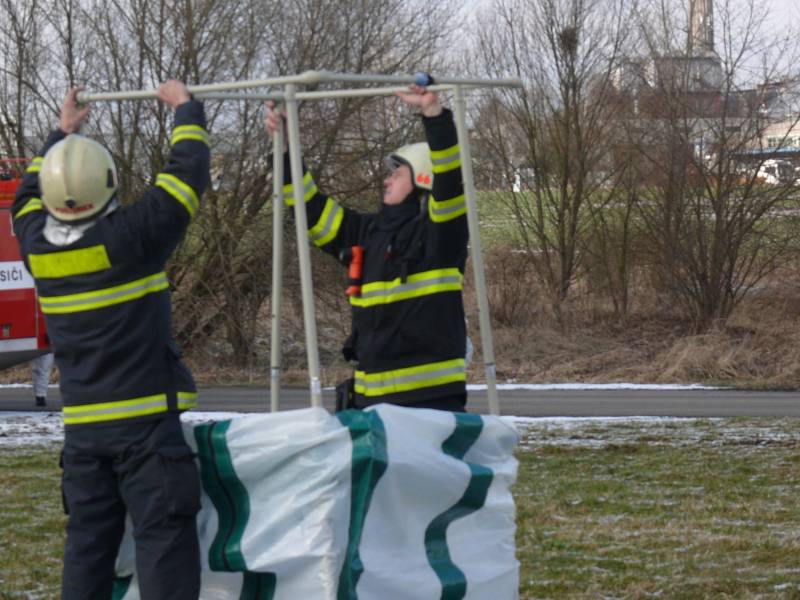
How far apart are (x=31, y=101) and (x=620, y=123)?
10917 mm

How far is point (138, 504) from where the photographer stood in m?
4.39

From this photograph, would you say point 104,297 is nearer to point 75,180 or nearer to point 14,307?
point 75,180

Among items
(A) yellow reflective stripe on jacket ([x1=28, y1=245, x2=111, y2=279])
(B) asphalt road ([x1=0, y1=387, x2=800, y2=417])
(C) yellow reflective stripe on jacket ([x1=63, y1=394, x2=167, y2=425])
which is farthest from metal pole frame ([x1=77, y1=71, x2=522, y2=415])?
(B) asphalt road ([x1=0, y1=387, x2=800, y2=417])

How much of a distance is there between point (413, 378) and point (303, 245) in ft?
2.60

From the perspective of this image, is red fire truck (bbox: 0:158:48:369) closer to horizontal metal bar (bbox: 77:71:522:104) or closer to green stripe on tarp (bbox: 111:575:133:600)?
horizontal metal bar (bbox: 77:71:522:104)

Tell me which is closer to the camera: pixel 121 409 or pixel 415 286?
pixel 121 409

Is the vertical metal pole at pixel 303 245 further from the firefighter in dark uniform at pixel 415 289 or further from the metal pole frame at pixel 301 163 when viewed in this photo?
the firefighter in dark uniform at pixel 415 289

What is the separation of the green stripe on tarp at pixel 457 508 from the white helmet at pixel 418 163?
0.93 m

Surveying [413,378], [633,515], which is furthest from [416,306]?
[633,515]

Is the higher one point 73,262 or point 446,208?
point 446,208

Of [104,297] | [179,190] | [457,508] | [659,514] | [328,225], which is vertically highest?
[179,190]

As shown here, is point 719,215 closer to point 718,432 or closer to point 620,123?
Result: point 620,123

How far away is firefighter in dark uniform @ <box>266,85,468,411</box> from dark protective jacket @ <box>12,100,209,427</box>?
81 centimetres

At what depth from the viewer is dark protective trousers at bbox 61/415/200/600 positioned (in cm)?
436
